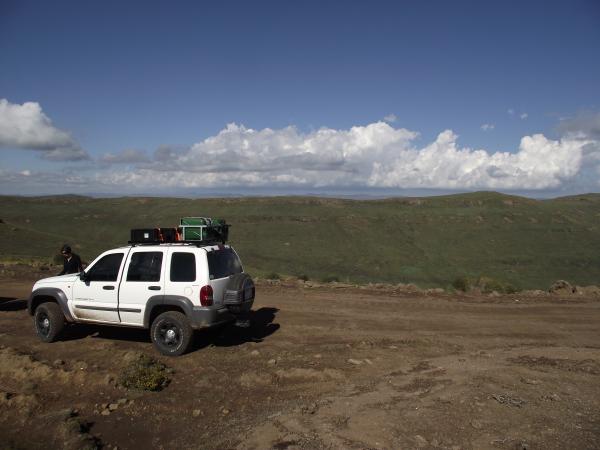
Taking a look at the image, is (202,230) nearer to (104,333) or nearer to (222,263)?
(222,263)

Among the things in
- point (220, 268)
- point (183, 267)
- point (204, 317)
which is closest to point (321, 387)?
point (204, 317)

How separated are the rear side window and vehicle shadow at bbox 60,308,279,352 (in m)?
1.15

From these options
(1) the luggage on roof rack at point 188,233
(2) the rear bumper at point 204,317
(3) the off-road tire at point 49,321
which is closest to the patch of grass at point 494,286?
(1) the luggage on roof rack at point 188,233

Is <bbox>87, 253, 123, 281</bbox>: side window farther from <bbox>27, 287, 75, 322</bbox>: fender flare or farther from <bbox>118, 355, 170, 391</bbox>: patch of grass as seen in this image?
<bbox>118, 355, 170, 391</bbox>: patch of grass

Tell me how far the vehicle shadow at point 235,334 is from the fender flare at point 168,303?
1087mm

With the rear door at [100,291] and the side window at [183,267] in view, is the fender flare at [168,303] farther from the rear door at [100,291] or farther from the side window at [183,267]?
the rear door at [100,291]

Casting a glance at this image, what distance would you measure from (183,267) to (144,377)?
212 cm

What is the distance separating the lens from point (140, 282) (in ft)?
29.0

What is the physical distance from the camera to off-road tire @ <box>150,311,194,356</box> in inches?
336

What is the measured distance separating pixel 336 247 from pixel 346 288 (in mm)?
47492

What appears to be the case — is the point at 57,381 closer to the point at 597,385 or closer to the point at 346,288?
the point at 597,385

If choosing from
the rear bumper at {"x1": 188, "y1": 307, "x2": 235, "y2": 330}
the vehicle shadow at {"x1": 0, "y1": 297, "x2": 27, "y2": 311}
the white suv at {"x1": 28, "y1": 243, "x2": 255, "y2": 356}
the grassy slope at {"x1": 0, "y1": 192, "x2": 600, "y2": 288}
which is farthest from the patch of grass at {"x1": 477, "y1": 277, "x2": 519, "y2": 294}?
the grassy slope at {"x1": 0, "y1": 192, "x2": 600, "y2": 288}

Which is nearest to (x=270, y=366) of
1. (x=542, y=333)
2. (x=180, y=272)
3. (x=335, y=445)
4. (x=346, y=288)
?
(x=180, y=272)

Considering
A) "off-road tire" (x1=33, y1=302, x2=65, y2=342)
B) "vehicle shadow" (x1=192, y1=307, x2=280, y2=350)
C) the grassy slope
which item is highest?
"off-road tire" (x1=33, y1=302, x2=65, y2=342)
